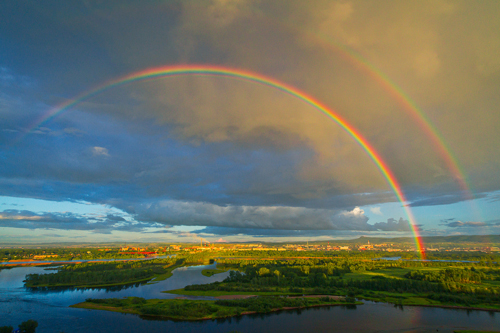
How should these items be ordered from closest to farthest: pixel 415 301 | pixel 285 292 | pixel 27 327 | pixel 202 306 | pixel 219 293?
pixel 27 327 → pixel 202 306 → pixel 415 301 → pixel 219 293 → pixel 285 292

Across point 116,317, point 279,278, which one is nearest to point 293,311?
point 279,278

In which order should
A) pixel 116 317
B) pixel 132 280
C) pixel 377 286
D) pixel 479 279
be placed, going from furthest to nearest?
1. pixel 132 280
2. pixel 479 279
3. pixel 377 286
4. pixel 116 317

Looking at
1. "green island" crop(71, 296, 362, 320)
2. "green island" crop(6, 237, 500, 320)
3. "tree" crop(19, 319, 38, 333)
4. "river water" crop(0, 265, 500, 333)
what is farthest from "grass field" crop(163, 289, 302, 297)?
"tree" crop(19, 319, 38, 333)

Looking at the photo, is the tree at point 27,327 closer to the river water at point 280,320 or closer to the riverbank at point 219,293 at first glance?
the river water at point 280,320

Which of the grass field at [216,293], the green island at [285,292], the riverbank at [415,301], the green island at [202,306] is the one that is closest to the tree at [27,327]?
the green island at [202,306]

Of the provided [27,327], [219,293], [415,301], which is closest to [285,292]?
[219,293]

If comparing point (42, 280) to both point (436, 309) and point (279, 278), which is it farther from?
point (436, 309)

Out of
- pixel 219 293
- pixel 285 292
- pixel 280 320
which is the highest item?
pixel 219 293

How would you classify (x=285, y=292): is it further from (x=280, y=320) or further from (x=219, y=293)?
(x=280, y=320)

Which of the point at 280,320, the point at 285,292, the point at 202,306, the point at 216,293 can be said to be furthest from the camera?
the point at 285,292
